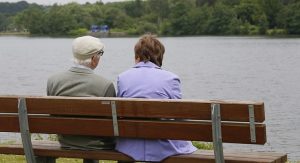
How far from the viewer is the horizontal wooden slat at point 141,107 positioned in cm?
536

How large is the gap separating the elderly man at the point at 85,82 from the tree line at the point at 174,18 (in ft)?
420

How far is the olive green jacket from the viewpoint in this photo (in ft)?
20.0

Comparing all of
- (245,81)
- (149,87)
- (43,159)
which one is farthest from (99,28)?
(149,87)

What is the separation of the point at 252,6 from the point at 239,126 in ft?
464

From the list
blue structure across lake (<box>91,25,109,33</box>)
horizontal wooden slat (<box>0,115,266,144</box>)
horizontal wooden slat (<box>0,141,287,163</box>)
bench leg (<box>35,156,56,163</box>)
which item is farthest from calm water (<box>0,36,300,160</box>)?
blue structure across lake (<box>91,25,109,33</box>)

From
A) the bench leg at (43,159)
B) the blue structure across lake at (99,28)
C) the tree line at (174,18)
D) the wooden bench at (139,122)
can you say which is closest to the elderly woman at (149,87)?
the wooden bench at (139,122)

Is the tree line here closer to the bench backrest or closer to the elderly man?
the elderly man

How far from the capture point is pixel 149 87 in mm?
5895

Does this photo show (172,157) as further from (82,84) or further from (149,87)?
(82,84)

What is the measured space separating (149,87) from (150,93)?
6cm

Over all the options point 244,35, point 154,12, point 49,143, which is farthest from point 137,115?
point 154,12

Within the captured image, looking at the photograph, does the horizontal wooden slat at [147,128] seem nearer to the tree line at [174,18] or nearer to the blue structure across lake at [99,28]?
the tree line at [174,18]

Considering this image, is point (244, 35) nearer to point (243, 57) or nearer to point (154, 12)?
point (154, 12)

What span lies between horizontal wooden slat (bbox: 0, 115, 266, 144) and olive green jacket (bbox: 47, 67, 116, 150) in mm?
161
